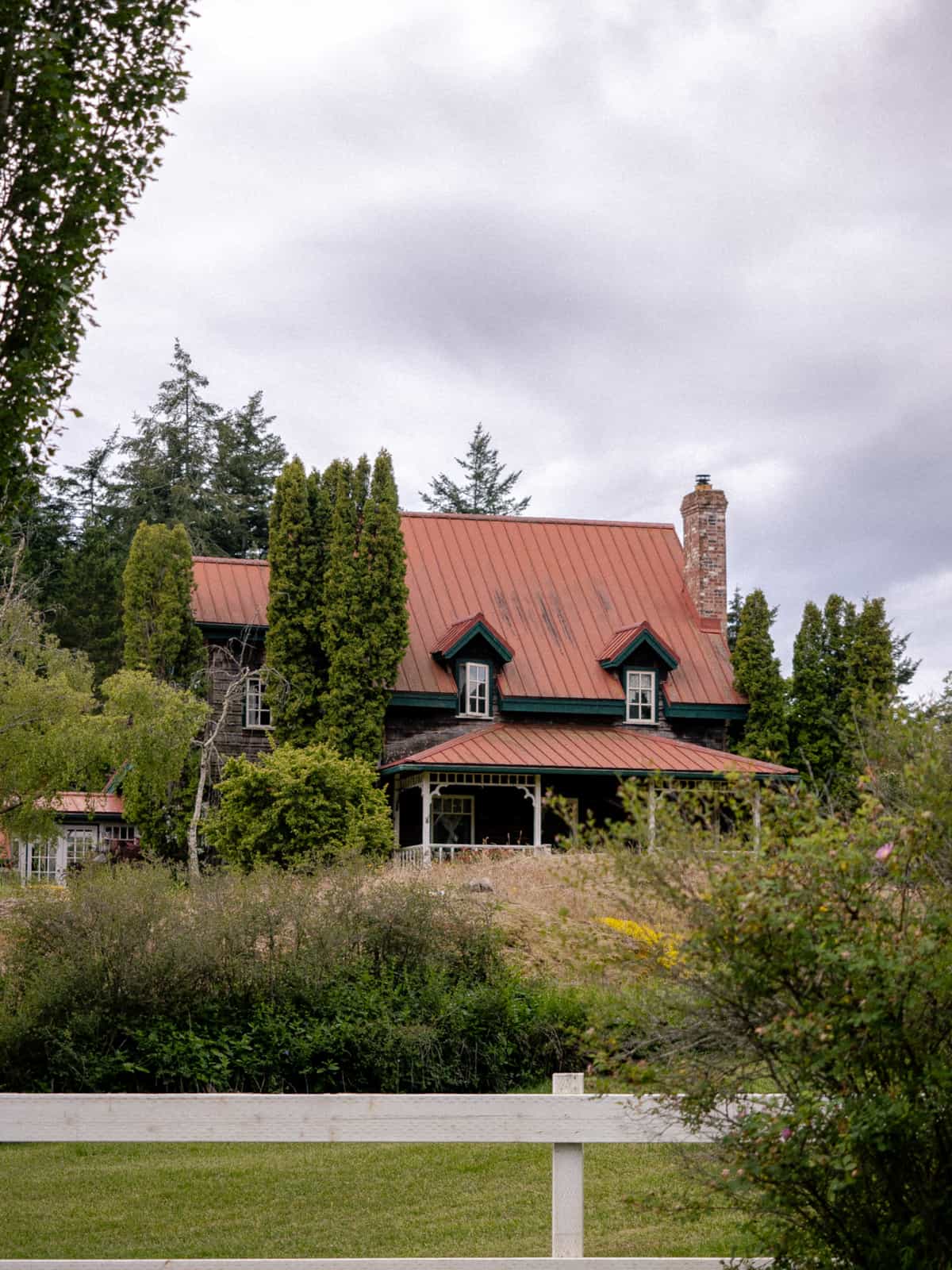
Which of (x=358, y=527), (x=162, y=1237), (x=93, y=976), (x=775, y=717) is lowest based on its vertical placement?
(x=162, y=1237)

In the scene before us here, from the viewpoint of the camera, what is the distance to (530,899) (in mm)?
15555

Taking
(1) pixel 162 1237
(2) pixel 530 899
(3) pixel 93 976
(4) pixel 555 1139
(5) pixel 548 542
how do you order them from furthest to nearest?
1. (5) pixel 548 542
2. (2) pixel 530 899
3. (3) pixel 93 976
4. (1) pixel 162 1237
5. (4) pixel 555 1139

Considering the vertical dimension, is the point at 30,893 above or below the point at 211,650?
below

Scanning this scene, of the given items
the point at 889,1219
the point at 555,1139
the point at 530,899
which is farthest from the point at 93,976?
the point at 889,1219

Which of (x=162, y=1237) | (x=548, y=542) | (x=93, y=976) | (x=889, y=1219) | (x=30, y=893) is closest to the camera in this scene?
(x=889, y=1219)

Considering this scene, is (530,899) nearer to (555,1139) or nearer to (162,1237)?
(162,1237)

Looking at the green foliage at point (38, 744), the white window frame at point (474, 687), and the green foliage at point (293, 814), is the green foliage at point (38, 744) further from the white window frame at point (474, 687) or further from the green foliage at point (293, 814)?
the white window frame at point (474, 687)

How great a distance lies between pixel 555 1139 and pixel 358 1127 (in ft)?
2.35

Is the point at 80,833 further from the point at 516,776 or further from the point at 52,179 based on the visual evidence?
the point at 52,179

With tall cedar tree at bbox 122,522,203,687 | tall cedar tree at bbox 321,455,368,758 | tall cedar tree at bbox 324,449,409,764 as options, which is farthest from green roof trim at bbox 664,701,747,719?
tall cedar tree at bbox 122,522,203,687

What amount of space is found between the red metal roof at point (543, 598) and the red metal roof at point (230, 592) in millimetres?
28

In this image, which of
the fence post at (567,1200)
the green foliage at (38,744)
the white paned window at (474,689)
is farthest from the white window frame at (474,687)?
the fence post at (567,1200)

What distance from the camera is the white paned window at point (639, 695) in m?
29.0

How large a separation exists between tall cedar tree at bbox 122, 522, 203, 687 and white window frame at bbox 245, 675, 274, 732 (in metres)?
1.17
